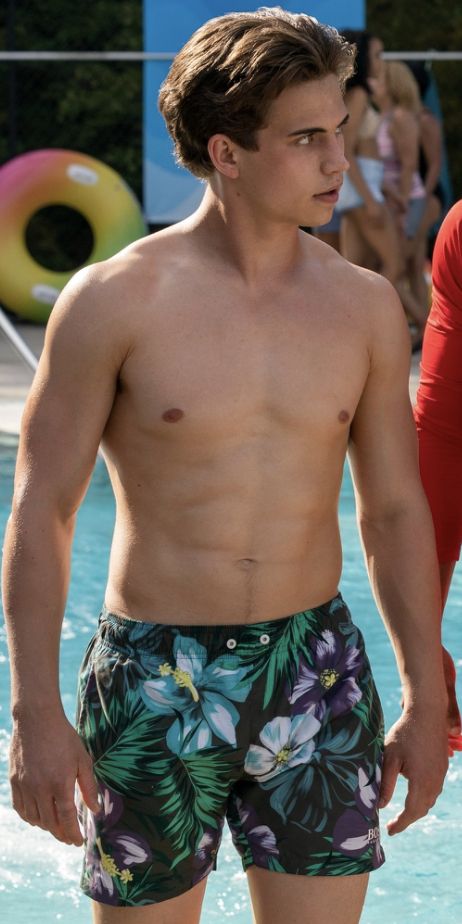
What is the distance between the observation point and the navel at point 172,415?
224 cm

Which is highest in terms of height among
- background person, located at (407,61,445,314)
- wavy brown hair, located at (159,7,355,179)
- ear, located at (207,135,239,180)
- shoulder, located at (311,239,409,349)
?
wavy brown hair, located at (159,7,355,179)

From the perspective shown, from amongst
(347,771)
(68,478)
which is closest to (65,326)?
(68,478)

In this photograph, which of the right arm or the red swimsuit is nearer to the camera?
the right arm

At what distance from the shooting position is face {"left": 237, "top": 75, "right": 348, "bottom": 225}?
2234 mm

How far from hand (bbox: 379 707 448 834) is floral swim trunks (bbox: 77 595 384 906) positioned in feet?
0.23

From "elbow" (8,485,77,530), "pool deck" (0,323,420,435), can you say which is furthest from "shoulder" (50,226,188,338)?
"pool deck" (0,323,420,435)

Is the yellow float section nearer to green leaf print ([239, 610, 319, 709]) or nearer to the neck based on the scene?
the neck

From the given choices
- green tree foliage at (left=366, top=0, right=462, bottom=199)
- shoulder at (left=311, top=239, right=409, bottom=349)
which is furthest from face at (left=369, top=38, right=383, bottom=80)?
shoulder at (left=311, top=239, right=409, bottom=349)

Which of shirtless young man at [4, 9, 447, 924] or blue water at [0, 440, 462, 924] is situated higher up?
shirtless young man at [4, 9, 447, 924]

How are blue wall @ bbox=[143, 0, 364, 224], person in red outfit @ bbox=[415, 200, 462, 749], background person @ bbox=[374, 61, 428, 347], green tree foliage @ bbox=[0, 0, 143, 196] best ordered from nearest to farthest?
person in red outfit @ bbox=[415, 200, 462, 749], background person @ bbox=[374, 61, 428, 347], blue wall @ bbox=[143, 0, 364, 224], green tree foliage @ bbox=[0, 0, 143, 196]

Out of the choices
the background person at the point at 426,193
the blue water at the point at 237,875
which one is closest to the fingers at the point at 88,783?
the blue water at the point at 237,875

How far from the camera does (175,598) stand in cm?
229

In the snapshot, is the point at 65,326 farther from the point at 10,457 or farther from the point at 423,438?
the point at 10,457

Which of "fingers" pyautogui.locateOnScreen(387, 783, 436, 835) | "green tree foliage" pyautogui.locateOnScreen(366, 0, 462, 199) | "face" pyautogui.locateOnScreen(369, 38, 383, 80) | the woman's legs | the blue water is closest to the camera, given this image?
"fingers" pyautogui.locateOnScreen(387, 783, 436, 835)
